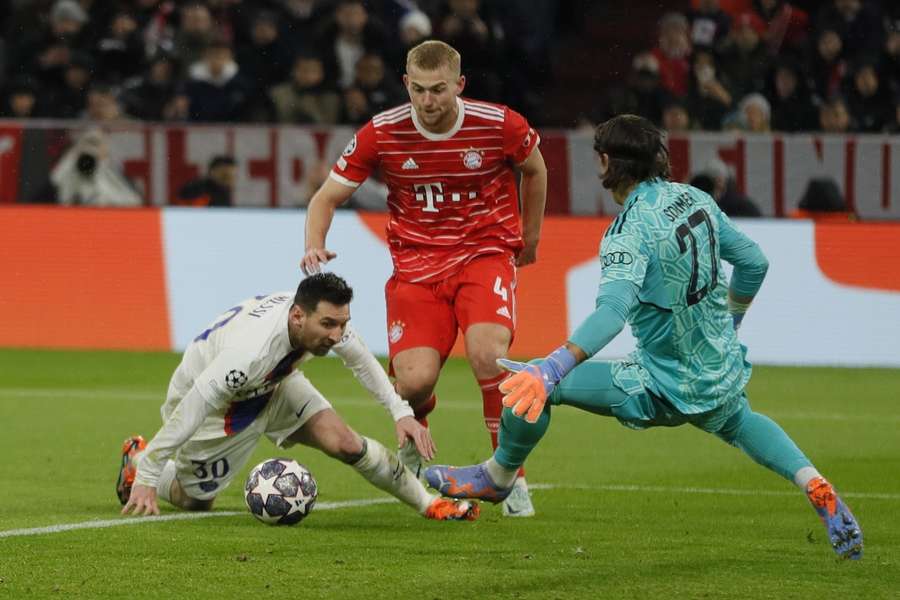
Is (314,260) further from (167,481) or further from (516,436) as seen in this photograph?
(516,436)

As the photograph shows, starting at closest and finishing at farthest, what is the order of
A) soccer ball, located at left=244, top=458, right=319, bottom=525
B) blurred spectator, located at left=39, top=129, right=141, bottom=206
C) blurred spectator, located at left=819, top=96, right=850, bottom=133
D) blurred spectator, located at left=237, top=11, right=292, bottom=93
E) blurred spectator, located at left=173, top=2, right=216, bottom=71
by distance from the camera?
soccer ball, located at left=244, top=458, right=319, bottom=525
blurred spectator, located at left=39, top=129, right=141, bottom=206
blurred spectator, located at left=819, top=96, right=850, bottom=133
blurred spectator, located at left=237, top=11, right=292, bottom=93
blurred spectator, located at left=173, top=2, right=216, bottom=71

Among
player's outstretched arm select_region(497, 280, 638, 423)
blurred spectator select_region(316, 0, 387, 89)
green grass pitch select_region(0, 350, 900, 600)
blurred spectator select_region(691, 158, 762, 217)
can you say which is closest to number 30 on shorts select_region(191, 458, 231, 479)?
green grass pitch select_region(0, 350, 900, 600)

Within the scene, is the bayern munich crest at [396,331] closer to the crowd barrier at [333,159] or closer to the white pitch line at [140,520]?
the white pitch line at [140,520]

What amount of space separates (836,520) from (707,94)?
1093cm

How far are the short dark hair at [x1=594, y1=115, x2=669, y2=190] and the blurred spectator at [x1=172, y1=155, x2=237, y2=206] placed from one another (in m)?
9.30

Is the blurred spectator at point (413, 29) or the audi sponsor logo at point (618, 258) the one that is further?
the blurred spectator at point (413, 29)

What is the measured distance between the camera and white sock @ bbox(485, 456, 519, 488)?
287 inches

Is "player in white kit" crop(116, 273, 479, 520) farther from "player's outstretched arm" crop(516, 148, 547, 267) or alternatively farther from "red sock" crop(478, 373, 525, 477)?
"player's outstretched arm" crop(516, 148, 547, 267)

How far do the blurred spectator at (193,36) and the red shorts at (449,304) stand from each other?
36.6 feet

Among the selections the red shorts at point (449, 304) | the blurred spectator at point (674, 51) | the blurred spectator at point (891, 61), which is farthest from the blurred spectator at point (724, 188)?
the red shorts at point (449, 304)

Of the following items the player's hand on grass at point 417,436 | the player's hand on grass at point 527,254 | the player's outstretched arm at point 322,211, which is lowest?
the player's hand on grass at point 417,436

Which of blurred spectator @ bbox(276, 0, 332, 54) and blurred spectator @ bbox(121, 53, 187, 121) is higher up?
blurred spectator @ bbox(276, 0, 332, 54)

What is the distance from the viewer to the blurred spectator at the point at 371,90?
17.5 meters

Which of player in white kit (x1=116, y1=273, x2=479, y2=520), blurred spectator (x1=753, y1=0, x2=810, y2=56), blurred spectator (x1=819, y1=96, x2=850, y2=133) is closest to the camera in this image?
player in white kit (x1=116, y1=273, x2=479, y2=520)
